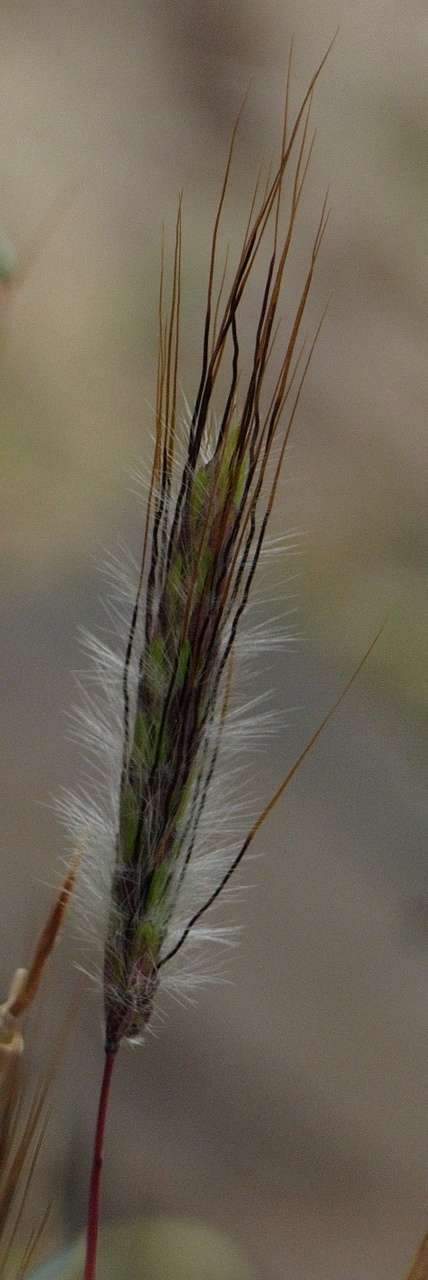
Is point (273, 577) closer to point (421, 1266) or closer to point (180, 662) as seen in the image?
point (180, 662)

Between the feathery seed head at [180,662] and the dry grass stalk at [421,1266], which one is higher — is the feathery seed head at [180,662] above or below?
above

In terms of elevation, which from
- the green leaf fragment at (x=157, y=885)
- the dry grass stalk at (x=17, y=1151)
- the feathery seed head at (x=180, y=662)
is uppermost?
the feathery seed head at (x=180, y=662)

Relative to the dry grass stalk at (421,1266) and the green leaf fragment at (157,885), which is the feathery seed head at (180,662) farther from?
the dry grass stalk at (421,1266)

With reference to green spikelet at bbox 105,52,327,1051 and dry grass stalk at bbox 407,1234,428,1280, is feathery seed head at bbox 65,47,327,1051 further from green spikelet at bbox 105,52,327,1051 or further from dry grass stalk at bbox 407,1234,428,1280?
dry grass stalk at bbox 407,1234,428,1280

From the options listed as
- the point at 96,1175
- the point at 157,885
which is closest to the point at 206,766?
the point at 157,885

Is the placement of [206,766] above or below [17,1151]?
above

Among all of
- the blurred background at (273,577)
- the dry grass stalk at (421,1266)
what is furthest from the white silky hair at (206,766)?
the dry grass stalk at (421,1266)

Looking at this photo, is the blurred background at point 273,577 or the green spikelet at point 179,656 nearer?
the green spikelet at point 179,656

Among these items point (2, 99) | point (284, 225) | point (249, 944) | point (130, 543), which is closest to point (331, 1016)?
point (249, 944)
